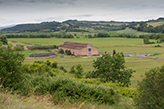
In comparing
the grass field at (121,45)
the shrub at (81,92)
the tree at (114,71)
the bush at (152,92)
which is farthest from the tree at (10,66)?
the grass field at (121,45)

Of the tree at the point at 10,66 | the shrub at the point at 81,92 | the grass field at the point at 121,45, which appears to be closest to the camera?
the shrub at the point at 81,92

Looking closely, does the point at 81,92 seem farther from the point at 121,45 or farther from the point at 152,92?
the point at 121,45

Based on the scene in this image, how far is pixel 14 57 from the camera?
555 inches

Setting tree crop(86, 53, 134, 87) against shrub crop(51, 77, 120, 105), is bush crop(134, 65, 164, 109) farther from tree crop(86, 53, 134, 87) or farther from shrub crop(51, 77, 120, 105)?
tree crop(86, 53, 134, 87)

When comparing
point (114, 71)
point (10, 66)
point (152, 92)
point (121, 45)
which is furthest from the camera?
point (121, 45)

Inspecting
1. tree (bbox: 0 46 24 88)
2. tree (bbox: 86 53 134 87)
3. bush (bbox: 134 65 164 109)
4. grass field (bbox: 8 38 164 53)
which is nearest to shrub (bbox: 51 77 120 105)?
bush (bbox: 134 65 164 109)

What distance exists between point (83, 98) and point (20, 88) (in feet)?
16.3

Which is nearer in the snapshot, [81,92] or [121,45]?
[81,92]

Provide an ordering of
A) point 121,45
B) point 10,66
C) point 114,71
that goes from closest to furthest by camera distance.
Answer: point 10,66, point 114,71, point 121,45

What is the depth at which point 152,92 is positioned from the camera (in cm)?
902

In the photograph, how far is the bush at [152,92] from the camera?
8711 mm

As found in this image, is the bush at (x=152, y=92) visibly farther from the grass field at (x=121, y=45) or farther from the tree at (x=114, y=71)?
the grass field at (x=121, y=45)

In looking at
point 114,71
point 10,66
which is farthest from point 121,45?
point 10,66

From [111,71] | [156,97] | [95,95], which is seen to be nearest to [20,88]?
[95,95]
